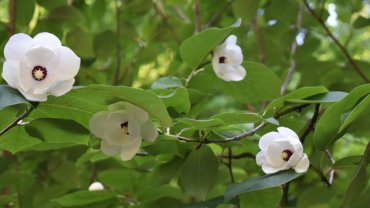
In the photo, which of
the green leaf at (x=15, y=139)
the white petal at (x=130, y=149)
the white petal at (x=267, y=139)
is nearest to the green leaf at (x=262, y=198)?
the white petal at (x=267, y=139)

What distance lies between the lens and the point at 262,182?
0.74 meters

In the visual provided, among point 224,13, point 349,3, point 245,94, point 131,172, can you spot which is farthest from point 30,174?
point 349,3

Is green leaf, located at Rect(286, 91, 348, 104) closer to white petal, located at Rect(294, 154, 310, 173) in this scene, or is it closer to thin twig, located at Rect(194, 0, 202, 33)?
white petal, located at Rect(294, 154, 310, 173)

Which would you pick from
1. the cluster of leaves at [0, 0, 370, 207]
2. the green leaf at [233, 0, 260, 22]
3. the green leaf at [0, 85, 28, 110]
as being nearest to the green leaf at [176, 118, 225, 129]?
the cluster of leaves at [0, 0, 370, 207]

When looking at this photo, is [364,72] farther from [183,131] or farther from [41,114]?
[41,114]

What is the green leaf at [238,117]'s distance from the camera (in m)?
0.74

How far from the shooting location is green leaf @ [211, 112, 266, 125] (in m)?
0.74

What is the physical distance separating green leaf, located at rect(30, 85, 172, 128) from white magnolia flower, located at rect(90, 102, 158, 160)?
0.5 inches

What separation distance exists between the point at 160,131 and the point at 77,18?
0.70m

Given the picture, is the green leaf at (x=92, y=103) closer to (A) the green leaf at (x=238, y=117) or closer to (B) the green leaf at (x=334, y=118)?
(A) the green leaf at (x=238, y=117)

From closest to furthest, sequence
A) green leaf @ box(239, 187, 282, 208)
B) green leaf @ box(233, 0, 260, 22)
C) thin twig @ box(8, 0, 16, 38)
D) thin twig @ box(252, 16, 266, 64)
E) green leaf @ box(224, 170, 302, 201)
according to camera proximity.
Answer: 1. green leaf @ box(224, 170, 302, 201)
2. green leaf @ box(239, 187, 282, 208)
3. thin twig @ box(8, 0, 16, 38)
4. green leaf @ box(233, 0, 260, 22)
5. thin twig @ box(252, 16, 266, 64)

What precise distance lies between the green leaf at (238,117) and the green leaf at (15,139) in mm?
293

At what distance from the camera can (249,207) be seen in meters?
0.87

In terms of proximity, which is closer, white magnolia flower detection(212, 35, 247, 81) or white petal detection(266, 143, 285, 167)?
white petal detection(266, 143, 285, 167)
